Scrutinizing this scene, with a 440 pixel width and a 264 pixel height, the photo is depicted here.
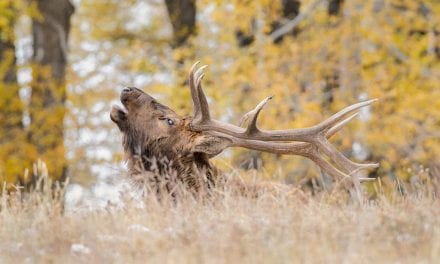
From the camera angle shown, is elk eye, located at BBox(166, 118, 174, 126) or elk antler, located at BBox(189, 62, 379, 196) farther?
elk eye, located at BBox(166, 118, 174, 126)

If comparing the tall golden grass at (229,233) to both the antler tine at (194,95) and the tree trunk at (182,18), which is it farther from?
the tree trunk at (182,18)

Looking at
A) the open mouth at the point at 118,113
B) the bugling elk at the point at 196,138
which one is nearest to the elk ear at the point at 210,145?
the bugling elk at the point at 196,138

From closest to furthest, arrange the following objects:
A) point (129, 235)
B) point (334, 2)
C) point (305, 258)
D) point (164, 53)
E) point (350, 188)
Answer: point (305, 258), point (129, 235), point (350, 188), point (334, 2), point (164, 53)

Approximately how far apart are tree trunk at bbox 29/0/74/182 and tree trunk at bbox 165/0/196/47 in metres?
2.64

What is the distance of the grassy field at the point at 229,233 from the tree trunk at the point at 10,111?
11784mm

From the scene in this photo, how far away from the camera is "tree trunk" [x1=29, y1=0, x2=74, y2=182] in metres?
19.4

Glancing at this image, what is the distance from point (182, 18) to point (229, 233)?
620 inches

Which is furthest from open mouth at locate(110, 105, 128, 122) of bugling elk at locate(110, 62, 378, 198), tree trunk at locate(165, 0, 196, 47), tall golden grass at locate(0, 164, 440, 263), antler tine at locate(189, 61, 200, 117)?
tree trunk at locate(165, 0, 196, 47)

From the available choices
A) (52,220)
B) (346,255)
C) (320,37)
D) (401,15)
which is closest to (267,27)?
(320,37)

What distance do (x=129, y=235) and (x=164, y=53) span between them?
16.5 metres

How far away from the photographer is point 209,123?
9734 millimetres

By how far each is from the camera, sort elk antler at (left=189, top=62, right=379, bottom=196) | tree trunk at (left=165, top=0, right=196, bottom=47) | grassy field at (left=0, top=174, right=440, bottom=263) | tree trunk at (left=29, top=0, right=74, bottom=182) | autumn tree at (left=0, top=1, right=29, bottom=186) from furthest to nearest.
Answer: tree trunk at (left=165, top=0, right=196, bottom=47) < tree trunk at (left=29, top=0, right=74, bottom=182) < autumn tree at (left=0, top=1, right=29, bottom=186) < elk antler at (left=189, top=62, right=379, bottom=196) < grassy field at (left=0, top=174, right=440, bottom=263)

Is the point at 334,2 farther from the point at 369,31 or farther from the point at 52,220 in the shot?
the point at 52,220

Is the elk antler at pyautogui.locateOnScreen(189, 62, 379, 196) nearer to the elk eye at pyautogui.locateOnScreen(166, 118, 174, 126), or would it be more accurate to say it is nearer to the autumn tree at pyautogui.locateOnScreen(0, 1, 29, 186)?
the elk eye at pyautogui.locateOnScreen(166, 118, 174, 126)
